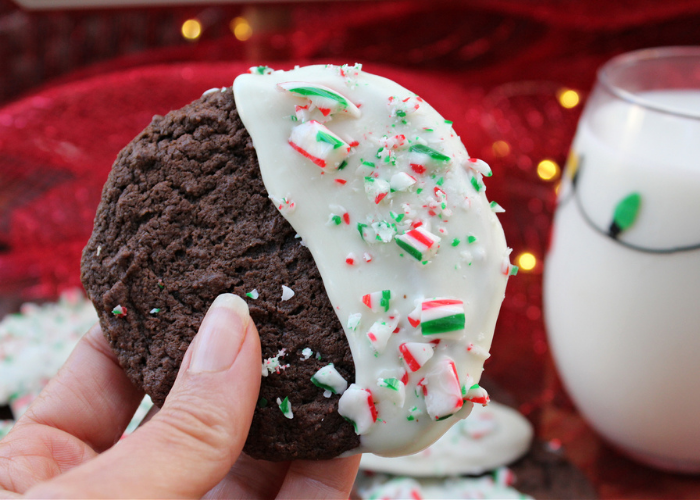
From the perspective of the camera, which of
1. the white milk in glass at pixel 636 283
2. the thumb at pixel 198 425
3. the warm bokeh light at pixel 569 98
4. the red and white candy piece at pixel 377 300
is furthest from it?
the warm bokeh light at pixel 569 98

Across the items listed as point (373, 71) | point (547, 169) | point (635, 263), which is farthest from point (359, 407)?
point (547, 169)

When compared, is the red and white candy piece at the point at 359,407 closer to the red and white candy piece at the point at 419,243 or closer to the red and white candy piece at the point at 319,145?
the red and white candy piece at the point at 419,243

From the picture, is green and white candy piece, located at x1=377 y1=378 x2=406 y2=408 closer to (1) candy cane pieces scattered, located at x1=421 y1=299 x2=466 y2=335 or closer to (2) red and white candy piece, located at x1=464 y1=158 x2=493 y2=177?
(1) candy cane pieces scattered, located at x1=421 y1=299 x2=466 y2=335

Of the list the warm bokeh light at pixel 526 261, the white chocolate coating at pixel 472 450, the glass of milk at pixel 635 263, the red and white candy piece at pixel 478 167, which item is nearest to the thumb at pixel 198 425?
the red and white candy piece at pixel 478 167

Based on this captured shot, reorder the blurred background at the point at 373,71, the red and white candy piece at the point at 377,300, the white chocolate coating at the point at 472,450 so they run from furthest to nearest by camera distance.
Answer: the blurred background at the point at 373,71, the white chocolate coating at the point at 472,450, the red and white candy piece at the point at 377,300

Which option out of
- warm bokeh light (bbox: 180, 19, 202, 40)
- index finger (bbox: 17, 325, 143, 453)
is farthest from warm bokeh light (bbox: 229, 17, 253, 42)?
index finger (bbox: 17, 325, 143, 453)

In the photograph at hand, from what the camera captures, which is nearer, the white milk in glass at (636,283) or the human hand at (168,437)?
the human hand at (168,437)

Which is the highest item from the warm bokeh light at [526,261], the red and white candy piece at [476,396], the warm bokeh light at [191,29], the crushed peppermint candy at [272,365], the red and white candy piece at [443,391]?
the warm bokeh light at [191,29]

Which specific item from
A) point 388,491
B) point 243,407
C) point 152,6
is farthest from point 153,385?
point 152,6
